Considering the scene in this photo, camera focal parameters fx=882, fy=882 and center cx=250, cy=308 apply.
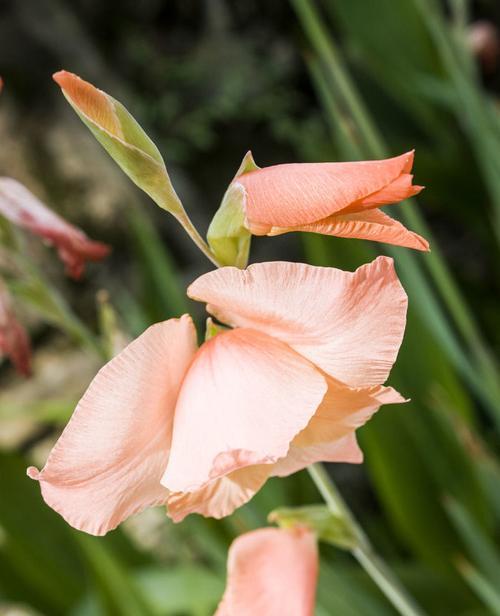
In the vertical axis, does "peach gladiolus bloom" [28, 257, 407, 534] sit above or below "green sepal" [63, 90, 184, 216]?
below

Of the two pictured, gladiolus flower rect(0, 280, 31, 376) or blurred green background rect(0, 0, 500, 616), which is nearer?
gladiolus flower rect(0, 280, 31, 376)

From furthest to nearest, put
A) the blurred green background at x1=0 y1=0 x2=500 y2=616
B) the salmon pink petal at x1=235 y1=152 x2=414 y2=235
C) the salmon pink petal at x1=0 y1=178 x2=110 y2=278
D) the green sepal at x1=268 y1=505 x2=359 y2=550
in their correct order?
1. the blurred green background at x1=0 y1=0 x2=500 y2=616
2. the salmon pink petal at x1=0 y1=178 x2=110 y2=278
3. the green sepal at x1=268 y1=505 x2=359 y2=550
4. the salmon pink petal at x1=235 y1=152 x2=414 y2=235

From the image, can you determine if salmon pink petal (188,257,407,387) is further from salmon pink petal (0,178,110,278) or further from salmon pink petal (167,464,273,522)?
salmon pink petal (0,178,110,278)

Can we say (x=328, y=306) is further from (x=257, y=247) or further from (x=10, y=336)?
(x=257, y=247)

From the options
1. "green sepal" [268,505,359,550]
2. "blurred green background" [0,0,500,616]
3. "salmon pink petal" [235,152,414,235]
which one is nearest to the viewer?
"salmon pink petal" [235,152,414,235]

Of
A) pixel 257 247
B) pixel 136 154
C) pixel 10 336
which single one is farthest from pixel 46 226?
→ pixel 257 247

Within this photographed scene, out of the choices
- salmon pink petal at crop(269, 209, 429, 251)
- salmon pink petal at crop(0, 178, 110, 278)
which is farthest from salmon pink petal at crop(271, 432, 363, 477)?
salmon pink petal at crop(0, 178, 110, 278)

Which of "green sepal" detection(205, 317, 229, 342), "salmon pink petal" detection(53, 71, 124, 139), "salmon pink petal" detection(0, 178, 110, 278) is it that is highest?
"salmon pink petal" detection(53, 71, 124, 139)
